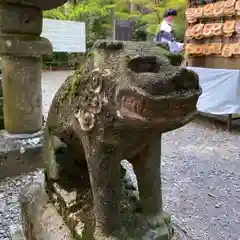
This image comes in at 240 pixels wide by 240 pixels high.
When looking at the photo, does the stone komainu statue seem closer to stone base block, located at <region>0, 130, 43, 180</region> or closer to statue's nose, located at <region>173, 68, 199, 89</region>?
statue's nose, located at <region>173, 68, 199, 89</region>

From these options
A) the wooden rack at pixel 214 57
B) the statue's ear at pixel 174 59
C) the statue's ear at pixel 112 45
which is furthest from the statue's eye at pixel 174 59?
the wooden rack at pixel 214 57

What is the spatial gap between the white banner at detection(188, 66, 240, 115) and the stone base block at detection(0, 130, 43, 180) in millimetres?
2303

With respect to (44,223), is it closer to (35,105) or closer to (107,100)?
(107,100)

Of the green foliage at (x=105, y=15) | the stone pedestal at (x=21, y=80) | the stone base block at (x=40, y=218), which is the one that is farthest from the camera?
the green foliage at (x=105, y=15)

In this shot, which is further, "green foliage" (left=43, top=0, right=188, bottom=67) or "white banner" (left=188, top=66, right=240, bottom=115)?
"green foliage" (left=43, top=0, right=188, bottom=67)

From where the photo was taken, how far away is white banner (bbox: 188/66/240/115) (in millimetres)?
3533

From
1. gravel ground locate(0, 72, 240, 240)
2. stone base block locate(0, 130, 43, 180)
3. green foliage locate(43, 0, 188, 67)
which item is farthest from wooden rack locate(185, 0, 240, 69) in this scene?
green foliage locate(43, 0, 188, 67)

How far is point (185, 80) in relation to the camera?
2.30 feet

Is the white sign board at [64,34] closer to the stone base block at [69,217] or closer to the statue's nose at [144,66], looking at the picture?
the stone base block at [69,217]

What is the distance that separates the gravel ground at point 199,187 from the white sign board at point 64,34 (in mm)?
1715

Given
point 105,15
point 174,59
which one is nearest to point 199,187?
point 174,59

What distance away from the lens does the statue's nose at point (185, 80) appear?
69 centimetres

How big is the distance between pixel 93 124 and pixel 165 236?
1.47 feet

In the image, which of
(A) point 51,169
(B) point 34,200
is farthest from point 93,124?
(B) point 34,200
